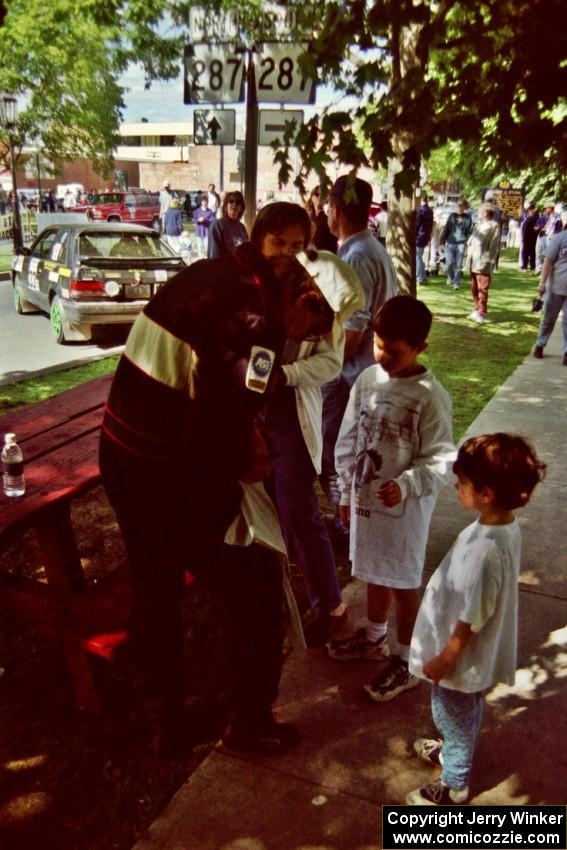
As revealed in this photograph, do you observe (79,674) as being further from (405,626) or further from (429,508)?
(429,508)

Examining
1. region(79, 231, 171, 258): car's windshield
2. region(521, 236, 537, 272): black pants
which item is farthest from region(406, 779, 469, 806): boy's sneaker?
region(521, 236, 537, 272): black pants

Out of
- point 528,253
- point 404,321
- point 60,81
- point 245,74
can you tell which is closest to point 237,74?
point 245,74

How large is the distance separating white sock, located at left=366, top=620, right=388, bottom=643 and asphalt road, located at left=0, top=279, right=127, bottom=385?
5.65 meters

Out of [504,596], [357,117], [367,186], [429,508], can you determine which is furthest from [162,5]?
[504,596]

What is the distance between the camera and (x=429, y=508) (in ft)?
9.34

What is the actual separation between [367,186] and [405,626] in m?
2.21

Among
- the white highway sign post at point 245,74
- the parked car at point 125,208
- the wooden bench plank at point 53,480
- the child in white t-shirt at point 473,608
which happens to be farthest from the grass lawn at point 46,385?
the parked car at point 125,208

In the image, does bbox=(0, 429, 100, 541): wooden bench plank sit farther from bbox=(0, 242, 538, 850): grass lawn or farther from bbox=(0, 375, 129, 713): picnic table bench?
bbox=(0, 242, 538, 850): grass lawn

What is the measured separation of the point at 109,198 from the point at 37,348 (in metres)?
27.1

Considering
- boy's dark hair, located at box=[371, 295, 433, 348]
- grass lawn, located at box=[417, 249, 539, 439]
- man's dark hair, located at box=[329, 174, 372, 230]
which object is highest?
man's dark hair, located at box=[329, 174, 372, 230]

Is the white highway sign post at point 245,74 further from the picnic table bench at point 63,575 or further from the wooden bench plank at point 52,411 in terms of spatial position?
the picnic table bench at point 63,575

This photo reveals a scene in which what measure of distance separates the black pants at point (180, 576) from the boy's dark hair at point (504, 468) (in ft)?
2.37

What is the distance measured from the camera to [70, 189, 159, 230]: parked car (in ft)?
109

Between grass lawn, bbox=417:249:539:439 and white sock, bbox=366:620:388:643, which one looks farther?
grass lawn, bbox=417:249:539:439
